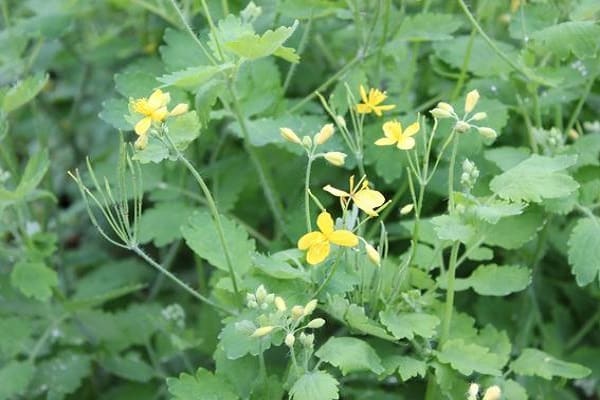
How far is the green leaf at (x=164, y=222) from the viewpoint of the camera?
7.20 feet

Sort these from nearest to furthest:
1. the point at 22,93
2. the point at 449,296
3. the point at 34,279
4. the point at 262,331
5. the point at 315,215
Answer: the point at 262,331, the point at 449,296, the point at 22,93, the point at 34,279, the point at 315,215

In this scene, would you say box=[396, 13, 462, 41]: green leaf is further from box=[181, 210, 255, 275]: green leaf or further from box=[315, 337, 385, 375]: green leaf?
box=[315, 337, 385, 375]: green leaf

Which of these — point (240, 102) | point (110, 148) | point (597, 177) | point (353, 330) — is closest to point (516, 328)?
point (597, 177)

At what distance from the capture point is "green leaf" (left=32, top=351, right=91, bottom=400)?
2205 millimetres

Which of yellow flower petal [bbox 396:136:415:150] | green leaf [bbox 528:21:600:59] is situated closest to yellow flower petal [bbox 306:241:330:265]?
yellow flower petal [bbox 396:136:415:150]

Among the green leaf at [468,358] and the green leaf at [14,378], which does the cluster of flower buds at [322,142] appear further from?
the green leaf at [14,378]

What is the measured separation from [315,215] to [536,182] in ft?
2.20

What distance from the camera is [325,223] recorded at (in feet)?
4.93

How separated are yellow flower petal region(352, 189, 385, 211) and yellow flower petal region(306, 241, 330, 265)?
92mm

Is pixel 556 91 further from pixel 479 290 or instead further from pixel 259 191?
pixel 259 191

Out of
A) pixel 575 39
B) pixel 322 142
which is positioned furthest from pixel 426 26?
pixel 322 142

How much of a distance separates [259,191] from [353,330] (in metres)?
0.99

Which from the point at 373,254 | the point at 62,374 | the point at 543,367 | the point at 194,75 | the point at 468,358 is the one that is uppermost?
the point at 194,75

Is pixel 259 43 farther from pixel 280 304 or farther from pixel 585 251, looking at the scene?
pixel 585 251
